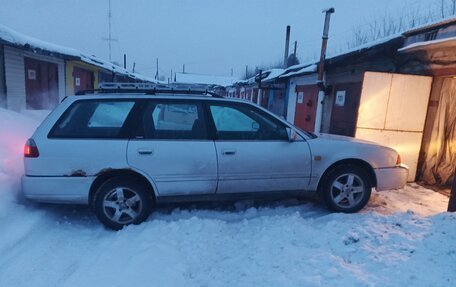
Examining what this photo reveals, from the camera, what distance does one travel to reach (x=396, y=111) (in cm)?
635

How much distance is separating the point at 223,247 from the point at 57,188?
2.02 m

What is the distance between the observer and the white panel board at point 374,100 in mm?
6188

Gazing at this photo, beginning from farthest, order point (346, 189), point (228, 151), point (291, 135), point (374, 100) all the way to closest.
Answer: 1. point (374, 100)
2. point (346, 189)
3. point (291, 135)
4. point (228, 151)

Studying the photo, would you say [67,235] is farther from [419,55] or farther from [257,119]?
[419,55]

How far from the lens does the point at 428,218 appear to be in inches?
156

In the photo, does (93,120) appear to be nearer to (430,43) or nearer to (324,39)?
(430,43)

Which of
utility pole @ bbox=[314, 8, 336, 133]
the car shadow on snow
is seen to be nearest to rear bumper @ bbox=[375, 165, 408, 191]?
the car shadow on snow

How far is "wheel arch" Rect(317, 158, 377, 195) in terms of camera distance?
441 centimetres

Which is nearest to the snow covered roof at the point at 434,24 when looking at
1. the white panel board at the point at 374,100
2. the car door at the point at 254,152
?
the white panel board at the point at 374,100

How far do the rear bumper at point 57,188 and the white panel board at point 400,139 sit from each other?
16.5ft

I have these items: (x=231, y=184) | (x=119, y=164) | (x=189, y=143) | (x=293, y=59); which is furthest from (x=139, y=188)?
(x=293, y=59)

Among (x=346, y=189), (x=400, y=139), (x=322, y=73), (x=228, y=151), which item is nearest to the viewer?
(x=228, y=151)

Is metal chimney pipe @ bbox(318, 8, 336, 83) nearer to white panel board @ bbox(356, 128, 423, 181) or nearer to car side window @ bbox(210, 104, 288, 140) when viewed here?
white panel board @ bbox(356, 128, 423, 181)

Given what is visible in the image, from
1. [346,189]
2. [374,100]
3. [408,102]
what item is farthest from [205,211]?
[408,102]
